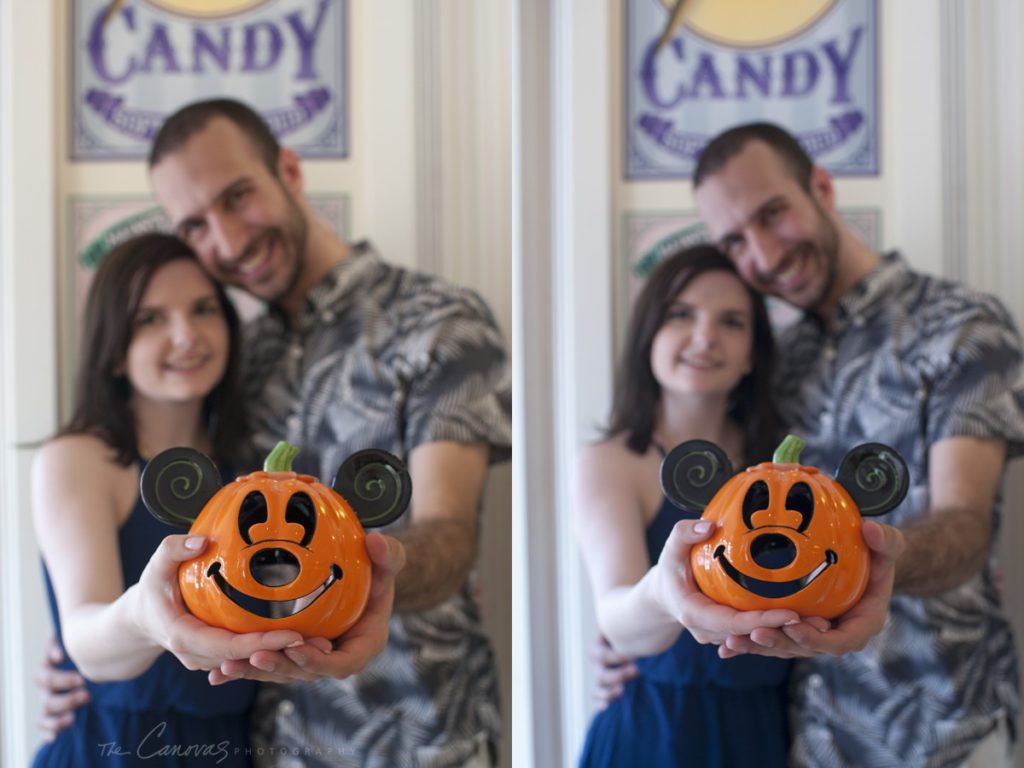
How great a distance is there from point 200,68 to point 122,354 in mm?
455

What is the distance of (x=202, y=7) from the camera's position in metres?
1.75

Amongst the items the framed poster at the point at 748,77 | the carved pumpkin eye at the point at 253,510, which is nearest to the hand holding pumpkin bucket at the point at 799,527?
the carved pumpkin eye at the point at 253,510

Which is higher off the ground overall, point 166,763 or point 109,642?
point 109,642

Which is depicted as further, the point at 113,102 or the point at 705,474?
the point at 113,102

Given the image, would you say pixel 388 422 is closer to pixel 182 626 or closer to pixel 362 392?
pixel 362 392

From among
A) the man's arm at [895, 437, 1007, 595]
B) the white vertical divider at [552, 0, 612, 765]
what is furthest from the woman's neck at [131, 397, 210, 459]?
the man's arm at [895, 437, 1007, 595]

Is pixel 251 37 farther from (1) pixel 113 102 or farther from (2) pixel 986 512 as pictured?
(2) pixel 986 512

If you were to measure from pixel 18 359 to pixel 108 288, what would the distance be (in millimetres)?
177

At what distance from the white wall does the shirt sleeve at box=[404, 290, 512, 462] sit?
0.06 metres

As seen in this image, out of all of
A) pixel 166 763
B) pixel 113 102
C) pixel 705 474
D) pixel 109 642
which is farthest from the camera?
pixel 113 102

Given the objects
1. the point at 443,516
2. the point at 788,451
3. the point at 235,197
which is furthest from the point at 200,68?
the point at 788,451

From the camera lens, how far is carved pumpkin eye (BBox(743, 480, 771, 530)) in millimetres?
1268

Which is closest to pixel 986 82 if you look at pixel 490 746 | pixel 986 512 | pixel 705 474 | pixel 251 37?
pixel 986 512

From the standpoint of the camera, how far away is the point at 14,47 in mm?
1717
